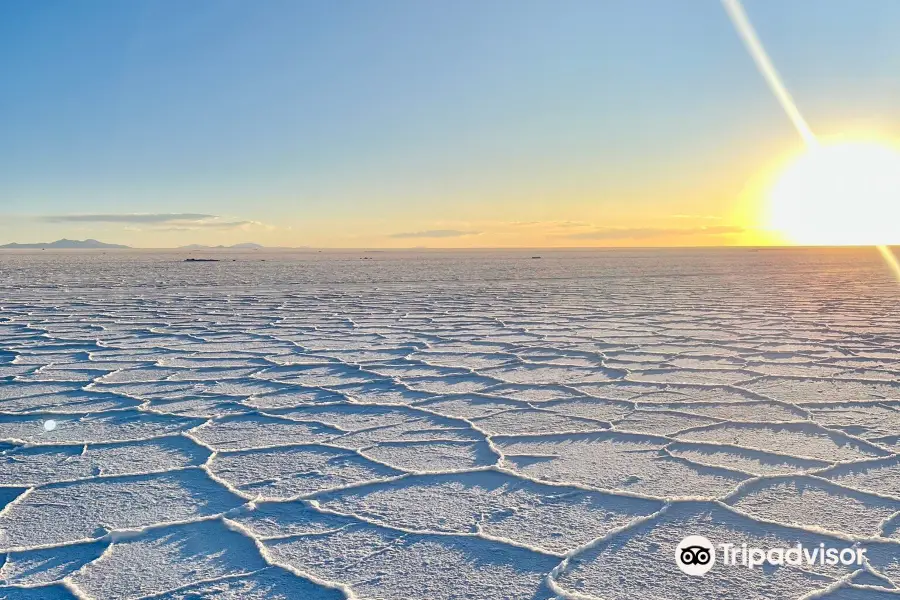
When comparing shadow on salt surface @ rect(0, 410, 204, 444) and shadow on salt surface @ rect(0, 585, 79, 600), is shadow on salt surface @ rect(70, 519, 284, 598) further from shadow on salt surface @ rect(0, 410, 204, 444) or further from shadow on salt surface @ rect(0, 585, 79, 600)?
shadow on salt surface @ rect(0, 410, 204, 444)

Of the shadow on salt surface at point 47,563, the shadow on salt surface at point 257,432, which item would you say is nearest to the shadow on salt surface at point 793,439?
the shadow on salt surface at point 257,432

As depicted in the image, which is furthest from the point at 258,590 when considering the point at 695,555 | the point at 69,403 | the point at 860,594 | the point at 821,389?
the point at 821,389

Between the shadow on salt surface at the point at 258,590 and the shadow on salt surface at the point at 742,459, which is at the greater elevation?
the shadow on salt surface at the point at 742,459

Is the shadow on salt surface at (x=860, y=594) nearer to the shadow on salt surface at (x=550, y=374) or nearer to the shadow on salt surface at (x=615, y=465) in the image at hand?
the shadow on salt surface at (x=615, y=465)

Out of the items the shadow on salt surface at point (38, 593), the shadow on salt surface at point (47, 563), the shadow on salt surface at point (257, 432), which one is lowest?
the shadow on salt surface at point (38, 593)

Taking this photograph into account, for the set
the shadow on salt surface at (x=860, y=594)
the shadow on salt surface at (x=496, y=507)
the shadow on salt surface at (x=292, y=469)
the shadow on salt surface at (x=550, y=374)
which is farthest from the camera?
the shadow on salt surface at (x=550, y=374)

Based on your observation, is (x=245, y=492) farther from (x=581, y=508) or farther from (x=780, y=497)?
(x=780, y=497)

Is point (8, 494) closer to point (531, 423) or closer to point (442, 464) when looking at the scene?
point (442, 464)
